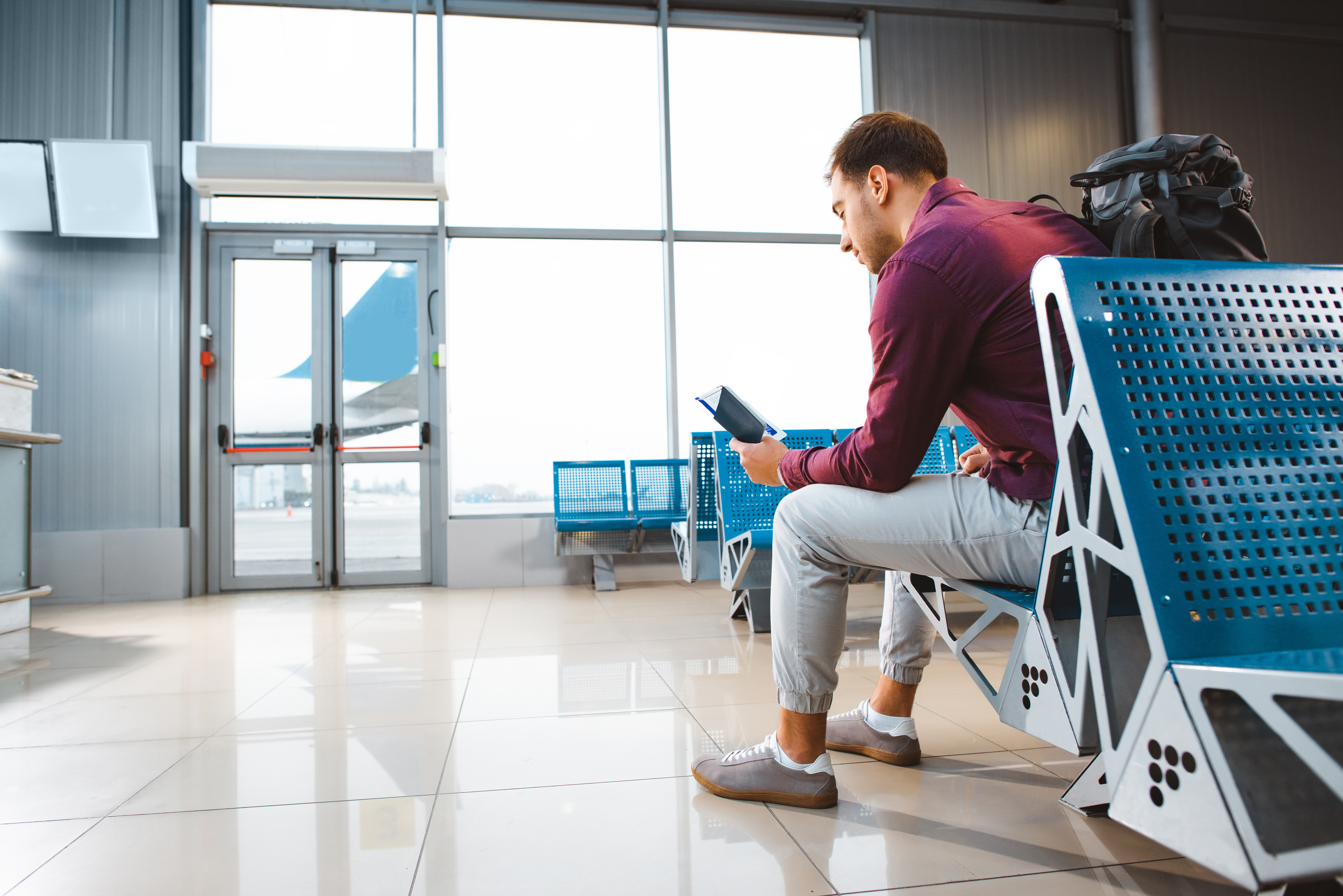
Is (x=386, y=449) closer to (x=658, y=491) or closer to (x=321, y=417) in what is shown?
(x=321, y=417)

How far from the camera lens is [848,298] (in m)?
6.54

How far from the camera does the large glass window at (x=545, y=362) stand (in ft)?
19.3

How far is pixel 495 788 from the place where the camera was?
64.3 inches

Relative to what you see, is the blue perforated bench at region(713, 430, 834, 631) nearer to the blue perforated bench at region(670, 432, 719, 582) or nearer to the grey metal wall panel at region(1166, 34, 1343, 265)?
the blue perforated bench at region(670, 432, 719, 582)

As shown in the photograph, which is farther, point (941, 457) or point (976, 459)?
point (941, 457)

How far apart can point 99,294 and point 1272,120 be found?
32.9 ft

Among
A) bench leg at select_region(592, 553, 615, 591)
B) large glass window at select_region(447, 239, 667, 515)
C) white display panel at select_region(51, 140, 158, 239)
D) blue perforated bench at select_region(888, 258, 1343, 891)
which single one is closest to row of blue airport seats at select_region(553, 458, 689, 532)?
bench leg at select_region(592, 553, 615, 591)

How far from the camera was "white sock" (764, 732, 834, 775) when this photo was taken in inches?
59.4

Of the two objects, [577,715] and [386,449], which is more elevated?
[386,449]

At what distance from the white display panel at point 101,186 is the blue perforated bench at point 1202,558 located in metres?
6.24

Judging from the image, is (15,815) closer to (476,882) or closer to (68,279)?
(476,882)

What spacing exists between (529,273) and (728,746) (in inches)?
192

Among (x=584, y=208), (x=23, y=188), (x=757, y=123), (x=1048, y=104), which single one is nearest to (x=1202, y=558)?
(x=584, y=208)

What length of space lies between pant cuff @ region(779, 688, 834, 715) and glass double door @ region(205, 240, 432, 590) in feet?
15.7
